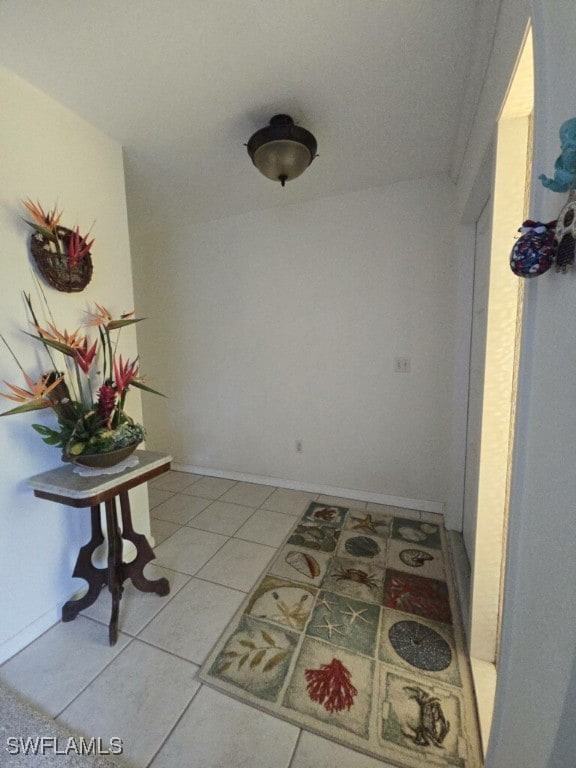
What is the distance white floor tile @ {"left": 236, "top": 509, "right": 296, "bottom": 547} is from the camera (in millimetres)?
1972

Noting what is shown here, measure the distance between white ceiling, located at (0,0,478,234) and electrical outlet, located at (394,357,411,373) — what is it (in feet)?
4.01

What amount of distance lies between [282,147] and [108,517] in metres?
1.86

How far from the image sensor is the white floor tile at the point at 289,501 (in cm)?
232

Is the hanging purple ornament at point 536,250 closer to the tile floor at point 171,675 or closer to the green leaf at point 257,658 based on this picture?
the tile floor at point 171,675

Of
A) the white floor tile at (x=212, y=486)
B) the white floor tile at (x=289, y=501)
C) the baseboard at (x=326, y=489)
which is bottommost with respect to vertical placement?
the white floor tile at (x=289, y=501)

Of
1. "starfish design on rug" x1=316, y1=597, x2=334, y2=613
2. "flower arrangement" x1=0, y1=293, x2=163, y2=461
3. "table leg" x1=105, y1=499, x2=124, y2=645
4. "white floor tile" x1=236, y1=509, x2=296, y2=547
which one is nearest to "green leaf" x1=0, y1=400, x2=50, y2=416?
"flower arrangement" x1=0, y1=293, x2=163, y2=461

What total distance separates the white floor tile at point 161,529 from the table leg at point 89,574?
52cm

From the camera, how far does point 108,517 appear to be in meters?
1.36

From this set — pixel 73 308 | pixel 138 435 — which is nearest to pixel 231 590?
pixel 138 435

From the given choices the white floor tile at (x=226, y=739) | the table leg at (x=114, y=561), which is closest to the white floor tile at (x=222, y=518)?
the table leg at (x=114, y=561)

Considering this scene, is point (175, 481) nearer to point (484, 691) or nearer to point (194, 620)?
point (194, 620)

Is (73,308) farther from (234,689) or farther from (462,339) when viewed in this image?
(462,339)

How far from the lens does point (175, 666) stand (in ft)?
3.90

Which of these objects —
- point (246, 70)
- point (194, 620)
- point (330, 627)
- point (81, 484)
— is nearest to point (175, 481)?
point (194, 620)
